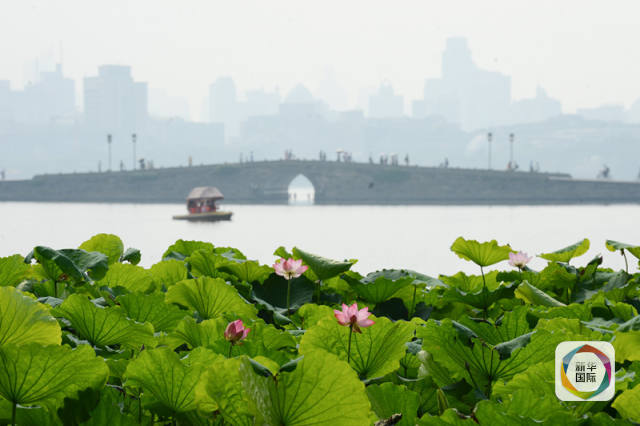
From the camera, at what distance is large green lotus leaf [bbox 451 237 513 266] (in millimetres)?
1858

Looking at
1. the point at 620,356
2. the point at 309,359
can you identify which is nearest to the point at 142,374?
the point at 309,359

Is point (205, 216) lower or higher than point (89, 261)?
lower

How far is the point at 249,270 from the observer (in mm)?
1880

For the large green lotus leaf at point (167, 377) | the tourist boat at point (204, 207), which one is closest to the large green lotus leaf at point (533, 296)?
the large green lotus leaf at point (167, 377)

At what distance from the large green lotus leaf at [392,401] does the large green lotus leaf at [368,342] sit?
11cm

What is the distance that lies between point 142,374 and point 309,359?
0.26 meters

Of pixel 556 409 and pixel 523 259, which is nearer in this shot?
pixel 556 409

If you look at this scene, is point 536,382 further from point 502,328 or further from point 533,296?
point 533,296

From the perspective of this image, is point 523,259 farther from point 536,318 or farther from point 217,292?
point 217,292

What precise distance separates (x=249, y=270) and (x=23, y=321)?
97 cm

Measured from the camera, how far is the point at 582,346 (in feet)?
2.77

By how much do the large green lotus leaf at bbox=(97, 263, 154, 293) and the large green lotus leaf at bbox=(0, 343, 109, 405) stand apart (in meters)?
0.99

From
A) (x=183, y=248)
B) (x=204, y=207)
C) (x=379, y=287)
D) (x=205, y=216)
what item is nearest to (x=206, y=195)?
(x=204, y=207)

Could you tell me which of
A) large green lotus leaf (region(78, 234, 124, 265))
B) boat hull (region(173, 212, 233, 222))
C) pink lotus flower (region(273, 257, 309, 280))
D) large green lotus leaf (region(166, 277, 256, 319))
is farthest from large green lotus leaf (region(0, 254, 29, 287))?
boat hull (region(173, 212, 233, 222))
